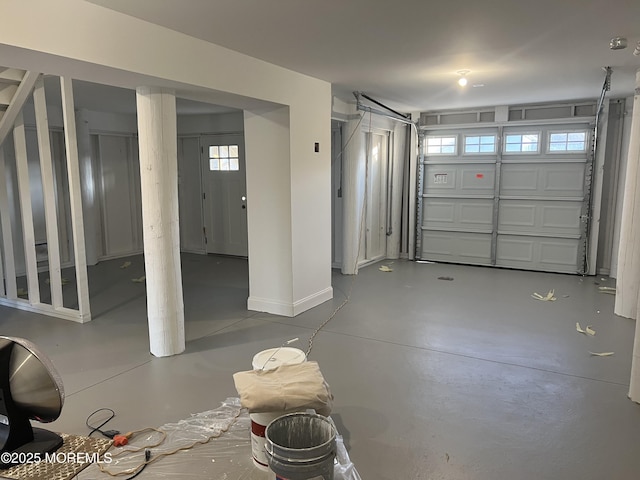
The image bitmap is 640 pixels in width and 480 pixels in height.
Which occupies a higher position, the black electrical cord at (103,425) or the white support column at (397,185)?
the white support column at (397,185)

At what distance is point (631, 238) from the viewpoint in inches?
183

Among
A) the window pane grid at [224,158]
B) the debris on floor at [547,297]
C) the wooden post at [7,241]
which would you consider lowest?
the debris on floor at [547,297]

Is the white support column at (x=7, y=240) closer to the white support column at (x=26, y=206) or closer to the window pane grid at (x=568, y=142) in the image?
the white support column at (x=26, y=206)

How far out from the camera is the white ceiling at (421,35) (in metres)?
2.76

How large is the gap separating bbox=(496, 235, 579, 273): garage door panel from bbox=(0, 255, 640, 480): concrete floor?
99 centimetres

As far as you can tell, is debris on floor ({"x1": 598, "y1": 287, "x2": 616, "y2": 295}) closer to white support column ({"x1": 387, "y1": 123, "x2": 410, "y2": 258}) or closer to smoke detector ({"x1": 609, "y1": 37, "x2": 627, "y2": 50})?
white support column ({"x1": 387, "y1": 123, "x2": 410, "y2": 258})

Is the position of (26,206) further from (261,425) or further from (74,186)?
(261,425)

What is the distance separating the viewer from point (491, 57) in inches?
157

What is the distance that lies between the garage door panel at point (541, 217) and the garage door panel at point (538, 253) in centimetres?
13

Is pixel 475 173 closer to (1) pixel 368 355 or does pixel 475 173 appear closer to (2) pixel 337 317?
(2) pixel 337 317

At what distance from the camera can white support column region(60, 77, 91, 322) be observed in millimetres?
4215

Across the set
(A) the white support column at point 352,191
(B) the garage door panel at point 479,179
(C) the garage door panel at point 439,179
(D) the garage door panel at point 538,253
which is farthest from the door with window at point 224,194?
(D) the garage door panel at point 538,253

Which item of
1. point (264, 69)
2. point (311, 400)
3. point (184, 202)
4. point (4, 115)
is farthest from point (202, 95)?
point (184, 202)

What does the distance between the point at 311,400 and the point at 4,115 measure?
4369 mm
